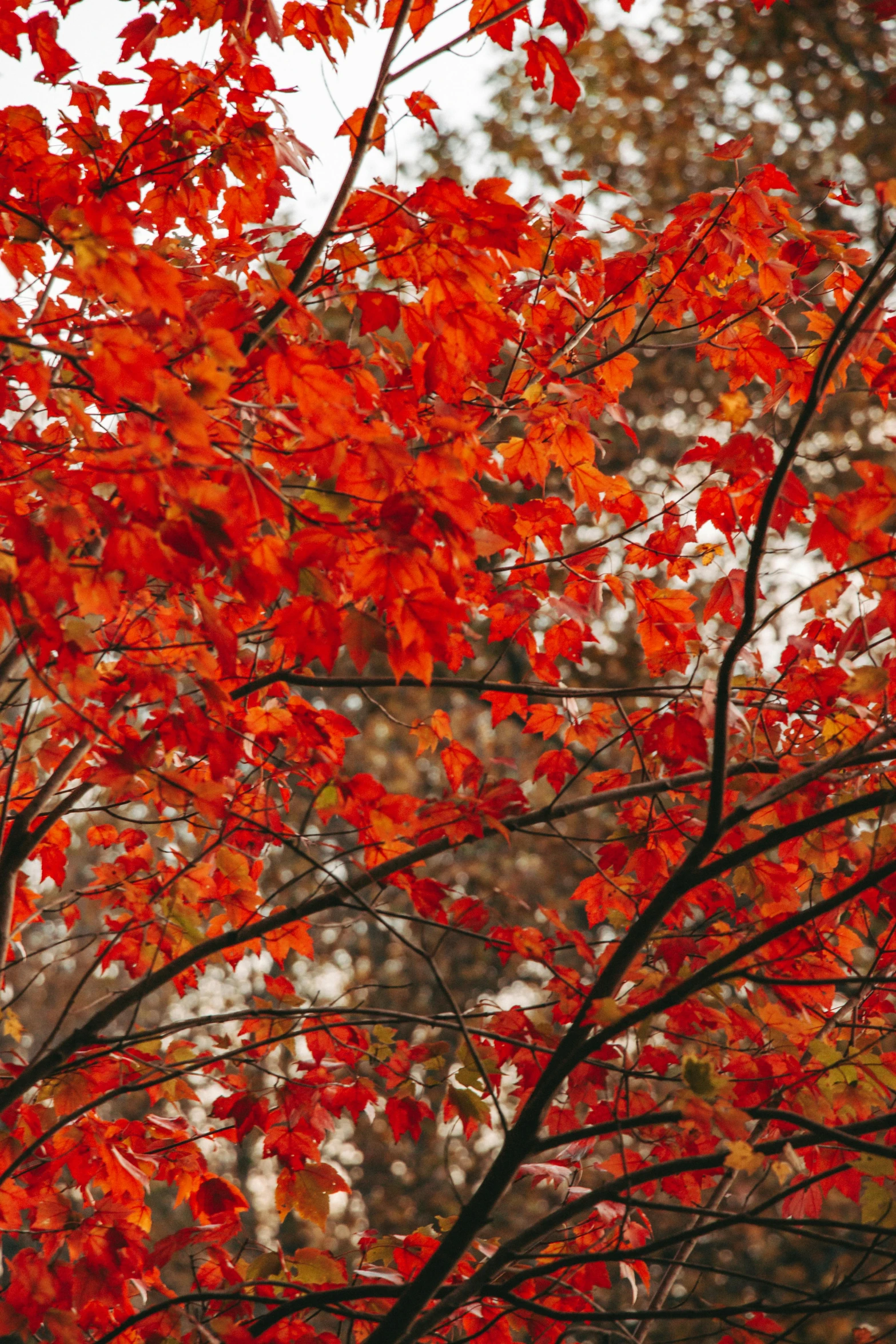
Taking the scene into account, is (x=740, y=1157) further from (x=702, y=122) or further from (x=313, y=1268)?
(x=702, y=122)

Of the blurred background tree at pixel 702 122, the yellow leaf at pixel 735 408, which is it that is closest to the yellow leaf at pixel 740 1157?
the yellow leaf at pixel 735 408

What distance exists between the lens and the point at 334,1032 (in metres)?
3.04

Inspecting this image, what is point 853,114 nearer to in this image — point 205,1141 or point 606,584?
point 606,584

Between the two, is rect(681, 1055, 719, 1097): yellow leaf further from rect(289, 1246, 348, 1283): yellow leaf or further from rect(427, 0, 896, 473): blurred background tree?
rect(427, 0, 896, 473): blurred background tree

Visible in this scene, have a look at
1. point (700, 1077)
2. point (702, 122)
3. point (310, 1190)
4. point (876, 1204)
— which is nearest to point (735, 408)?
point (700, 1077)

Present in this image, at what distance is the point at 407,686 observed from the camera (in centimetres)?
265

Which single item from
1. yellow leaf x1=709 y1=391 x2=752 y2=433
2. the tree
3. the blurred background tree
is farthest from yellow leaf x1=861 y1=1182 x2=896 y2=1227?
the blurred background tree

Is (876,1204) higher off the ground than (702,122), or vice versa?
(702,122)

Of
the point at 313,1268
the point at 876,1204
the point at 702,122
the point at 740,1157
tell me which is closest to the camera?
the point at 740,1157

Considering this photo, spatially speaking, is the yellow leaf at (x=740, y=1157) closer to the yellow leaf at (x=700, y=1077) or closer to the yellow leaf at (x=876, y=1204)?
the yellow leaf at (x=700, y=1077)

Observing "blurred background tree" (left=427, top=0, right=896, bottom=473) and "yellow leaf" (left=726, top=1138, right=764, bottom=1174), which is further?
"blurred background tree" (left=427, top=0, right=896, bottom=473)

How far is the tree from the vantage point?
1.70m

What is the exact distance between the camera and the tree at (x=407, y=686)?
5.58ft

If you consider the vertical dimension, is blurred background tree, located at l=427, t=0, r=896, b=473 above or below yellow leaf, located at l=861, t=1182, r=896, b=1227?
above
